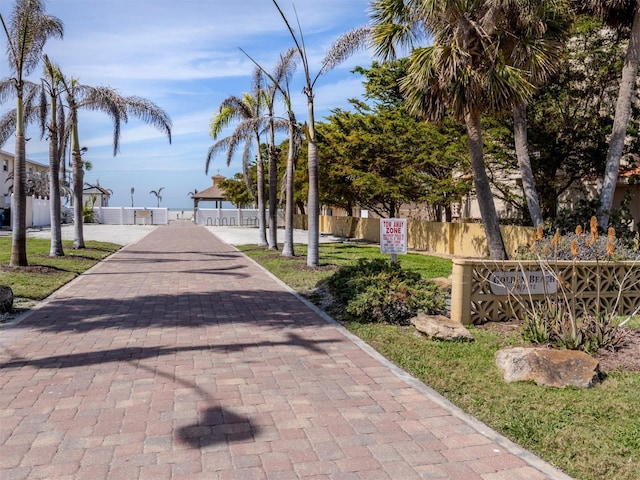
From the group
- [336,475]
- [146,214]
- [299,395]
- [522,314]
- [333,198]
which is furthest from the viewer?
[146,214]

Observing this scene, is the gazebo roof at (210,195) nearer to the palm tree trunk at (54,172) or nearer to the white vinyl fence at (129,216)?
the white vinyl fence at (129,216)

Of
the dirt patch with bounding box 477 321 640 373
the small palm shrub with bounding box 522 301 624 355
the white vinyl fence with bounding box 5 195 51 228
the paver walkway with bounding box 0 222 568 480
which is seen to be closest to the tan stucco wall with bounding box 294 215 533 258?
the dirt patch with bounding box 477 321 640 373

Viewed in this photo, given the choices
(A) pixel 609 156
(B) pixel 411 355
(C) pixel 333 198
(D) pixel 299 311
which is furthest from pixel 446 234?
(B) pixel 411 355

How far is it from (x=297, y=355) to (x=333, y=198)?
81.1 ft

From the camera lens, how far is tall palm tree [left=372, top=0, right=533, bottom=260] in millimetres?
11039

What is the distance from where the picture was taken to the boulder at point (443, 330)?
7.04 m

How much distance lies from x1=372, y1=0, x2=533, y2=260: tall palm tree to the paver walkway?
5587mm

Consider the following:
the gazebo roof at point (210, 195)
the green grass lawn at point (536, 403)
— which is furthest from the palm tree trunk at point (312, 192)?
the gazebo roof at point (210, 195)

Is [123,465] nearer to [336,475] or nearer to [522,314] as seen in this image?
[336,475]

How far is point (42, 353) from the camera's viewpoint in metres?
6.44

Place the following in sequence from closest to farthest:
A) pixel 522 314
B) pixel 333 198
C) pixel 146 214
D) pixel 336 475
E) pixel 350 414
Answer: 1. pixel 336 475
2. pixel 350 414
3. pixel 522 314
4. pixel 333 198
5. pixel 146 214

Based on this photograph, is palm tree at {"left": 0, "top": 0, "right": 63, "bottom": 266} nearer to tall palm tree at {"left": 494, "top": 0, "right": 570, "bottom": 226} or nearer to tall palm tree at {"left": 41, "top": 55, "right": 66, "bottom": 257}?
tall palm tree at {"left": 41, "top": 55, "right": 66, "bottom": 257}

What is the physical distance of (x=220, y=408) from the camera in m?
4.75

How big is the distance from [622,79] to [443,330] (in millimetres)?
9862
